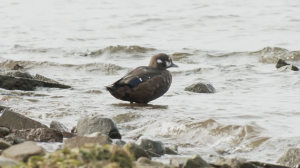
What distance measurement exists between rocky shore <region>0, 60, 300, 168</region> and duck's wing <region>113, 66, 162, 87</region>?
2303 millimetres

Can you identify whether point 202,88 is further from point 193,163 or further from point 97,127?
point 193,163

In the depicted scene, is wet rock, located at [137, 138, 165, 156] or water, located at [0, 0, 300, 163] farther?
water, located at [0, 0, 300, 163]

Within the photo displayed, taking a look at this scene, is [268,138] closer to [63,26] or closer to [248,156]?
[248,156]

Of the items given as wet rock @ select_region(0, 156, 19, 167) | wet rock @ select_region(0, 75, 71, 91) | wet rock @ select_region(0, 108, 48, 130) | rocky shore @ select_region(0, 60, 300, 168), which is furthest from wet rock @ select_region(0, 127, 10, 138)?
wet rock @ select_region(0, 75, 71, 91)

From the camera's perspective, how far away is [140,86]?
8789 mm

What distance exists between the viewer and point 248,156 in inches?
228

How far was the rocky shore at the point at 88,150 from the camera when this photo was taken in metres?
3.26

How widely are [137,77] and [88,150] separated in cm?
561

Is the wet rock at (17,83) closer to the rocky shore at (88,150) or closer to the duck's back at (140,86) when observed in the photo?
the duck's back at (140,86)

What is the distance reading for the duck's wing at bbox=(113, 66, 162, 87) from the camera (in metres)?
8.77

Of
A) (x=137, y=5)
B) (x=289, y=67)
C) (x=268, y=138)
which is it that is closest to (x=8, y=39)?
(x=137, y=5)

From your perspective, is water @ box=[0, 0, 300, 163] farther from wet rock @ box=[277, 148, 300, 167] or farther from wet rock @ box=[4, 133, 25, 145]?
wet rock @ box=[4, 133, 25, 145]

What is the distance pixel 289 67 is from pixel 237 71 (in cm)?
110

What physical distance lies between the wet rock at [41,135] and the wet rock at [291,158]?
93.0 inches
